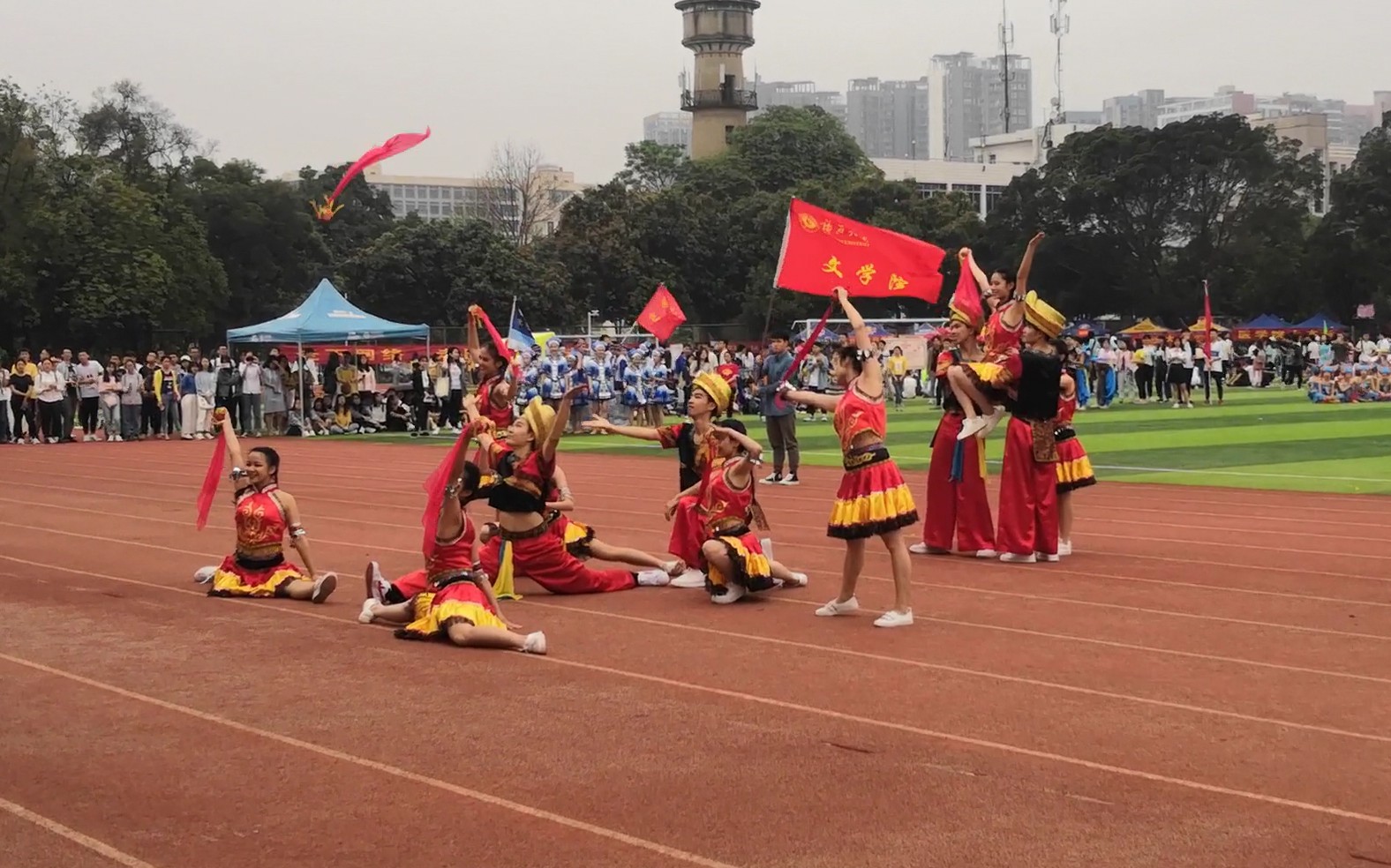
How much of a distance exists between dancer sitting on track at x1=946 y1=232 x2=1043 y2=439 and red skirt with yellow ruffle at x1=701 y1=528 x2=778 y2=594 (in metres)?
1.70

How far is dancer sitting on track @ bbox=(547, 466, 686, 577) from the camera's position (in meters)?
10.6

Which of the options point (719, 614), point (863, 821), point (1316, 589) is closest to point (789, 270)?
point (719, 614)

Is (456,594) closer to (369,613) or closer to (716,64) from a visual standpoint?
(369,613)

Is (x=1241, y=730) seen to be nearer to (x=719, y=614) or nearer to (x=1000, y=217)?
(x=719, y=614)

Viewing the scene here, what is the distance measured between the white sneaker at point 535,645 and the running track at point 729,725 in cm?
10

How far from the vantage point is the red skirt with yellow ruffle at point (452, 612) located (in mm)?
8648

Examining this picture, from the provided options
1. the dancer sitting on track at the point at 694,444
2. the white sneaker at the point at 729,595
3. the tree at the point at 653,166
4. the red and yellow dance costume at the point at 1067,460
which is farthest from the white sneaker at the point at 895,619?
the tree at the point at 653,166

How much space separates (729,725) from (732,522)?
359 cm

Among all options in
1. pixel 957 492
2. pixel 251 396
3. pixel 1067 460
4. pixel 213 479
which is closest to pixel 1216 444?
pixel 1067 460

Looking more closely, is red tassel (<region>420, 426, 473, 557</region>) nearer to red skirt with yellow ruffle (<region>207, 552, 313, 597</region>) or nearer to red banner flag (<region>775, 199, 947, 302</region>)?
red skirt with yellow ruffle (<region>207, 552, 313, 597</region>)

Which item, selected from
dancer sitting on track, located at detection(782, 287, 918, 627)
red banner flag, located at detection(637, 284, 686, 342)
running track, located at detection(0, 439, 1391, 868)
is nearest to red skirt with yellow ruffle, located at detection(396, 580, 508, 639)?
running track, located at detection(0, 439, 1391, 868)

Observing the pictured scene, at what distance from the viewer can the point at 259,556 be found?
34.1 feet

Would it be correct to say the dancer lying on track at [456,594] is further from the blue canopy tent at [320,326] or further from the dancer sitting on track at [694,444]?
the blue canopy tent at [320,326]

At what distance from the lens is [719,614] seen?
984cm
